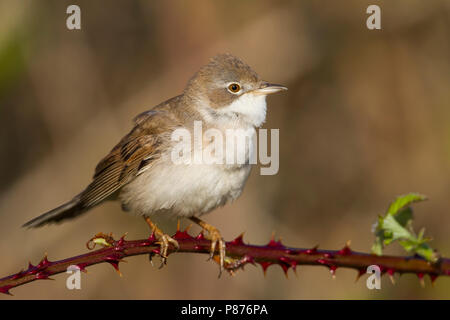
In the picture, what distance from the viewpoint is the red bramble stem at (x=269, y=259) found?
180cm

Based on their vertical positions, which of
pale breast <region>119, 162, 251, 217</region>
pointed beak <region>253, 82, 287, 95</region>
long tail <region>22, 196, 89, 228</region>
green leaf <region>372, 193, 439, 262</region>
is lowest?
green leaf <region>372, 193, 439, 262</region>

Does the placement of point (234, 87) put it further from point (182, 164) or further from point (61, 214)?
point (61, 214)

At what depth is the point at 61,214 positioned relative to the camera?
3.97m

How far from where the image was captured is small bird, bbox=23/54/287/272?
12.0 feet

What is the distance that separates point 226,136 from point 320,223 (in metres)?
2.64

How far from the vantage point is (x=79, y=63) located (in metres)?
5.70

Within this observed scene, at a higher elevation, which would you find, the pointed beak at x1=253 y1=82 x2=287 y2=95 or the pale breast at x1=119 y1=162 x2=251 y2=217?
the pointed beak at x1=253 y1=82 x2=287 y2=95

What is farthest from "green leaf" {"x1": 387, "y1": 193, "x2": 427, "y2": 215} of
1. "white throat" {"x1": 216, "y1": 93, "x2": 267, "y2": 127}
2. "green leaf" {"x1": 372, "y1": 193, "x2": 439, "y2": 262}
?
"white throat" {"x1": 216, "y1": 93, "x2": 267, "y2": 127}

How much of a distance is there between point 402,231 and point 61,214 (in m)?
2.75

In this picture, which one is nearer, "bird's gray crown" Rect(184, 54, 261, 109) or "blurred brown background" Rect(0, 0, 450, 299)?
"bird's gray crown" Rect(184, 54, 261, 109)

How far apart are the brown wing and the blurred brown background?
1222 millimetres

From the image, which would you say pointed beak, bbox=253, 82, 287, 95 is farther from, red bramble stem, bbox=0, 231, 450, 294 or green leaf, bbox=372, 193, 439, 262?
green leaf, bbox=372, 193, 439, 262

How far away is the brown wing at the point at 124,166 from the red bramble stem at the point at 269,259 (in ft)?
5.42

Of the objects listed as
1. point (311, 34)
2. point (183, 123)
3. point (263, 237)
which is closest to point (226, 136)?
point (183, 123)
